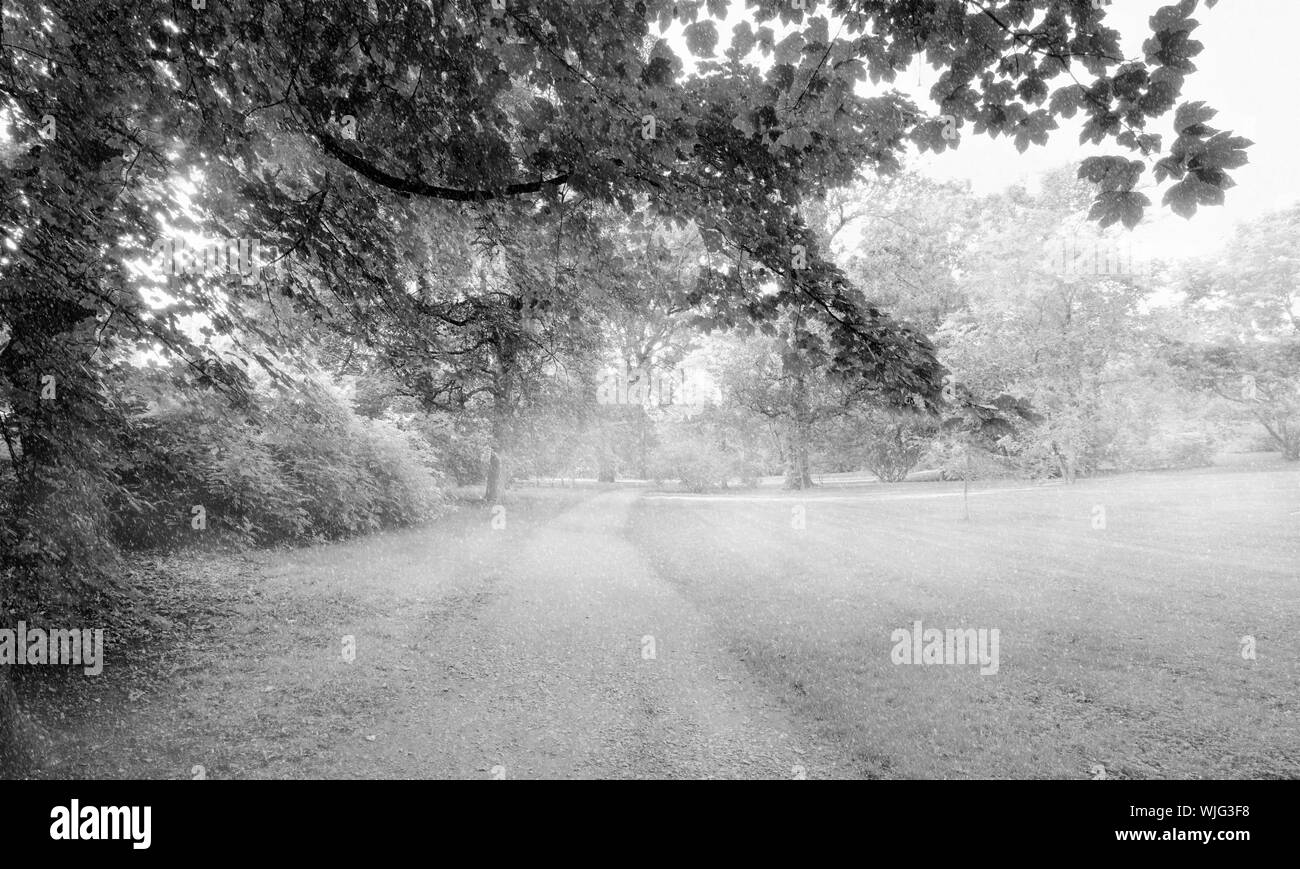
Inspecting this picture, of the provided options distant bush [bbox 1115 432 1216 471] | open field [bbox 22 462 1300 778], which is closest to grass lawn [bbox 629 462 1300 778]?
open field [bbox 22 462 1300 778]

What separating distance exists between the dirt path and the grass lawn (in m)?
0.98

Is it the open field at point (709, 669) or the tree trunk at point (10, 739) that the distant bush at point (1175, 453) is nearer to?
the open field at point (709, 669)

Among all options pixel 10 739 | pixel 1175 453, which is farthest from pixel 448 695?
pixel 1175 453

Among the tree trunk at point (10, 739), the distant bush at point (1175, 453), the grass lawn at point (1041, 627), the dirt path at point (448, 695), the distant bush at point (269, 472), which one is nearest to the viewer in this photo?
the tree trunk at point (10, 739)

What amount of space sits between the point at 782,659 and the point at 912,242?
2277 centimetres

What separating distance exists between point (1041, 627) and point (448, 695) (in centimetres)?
824

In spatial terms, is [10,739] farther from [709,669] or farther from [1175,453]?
[1175,453]

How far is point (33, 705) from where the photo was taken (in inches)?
209

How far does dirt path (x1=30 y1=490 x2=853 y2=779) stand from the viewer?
489 centimetres

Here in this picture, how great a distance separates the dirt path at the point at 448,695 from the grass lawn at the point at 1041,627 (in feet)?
3.21

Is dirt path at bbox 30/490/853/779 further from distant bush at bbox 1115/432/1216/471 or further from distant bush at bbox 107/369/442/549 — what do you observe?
distant bush at bbox 1115/432/1216/471

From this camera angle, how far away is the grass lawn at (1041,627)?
16.8 feet

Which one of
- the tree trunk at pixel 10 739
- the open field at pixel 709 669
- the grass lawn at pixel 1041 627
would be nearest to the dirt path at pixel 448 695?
the open field at pixel 709 669
